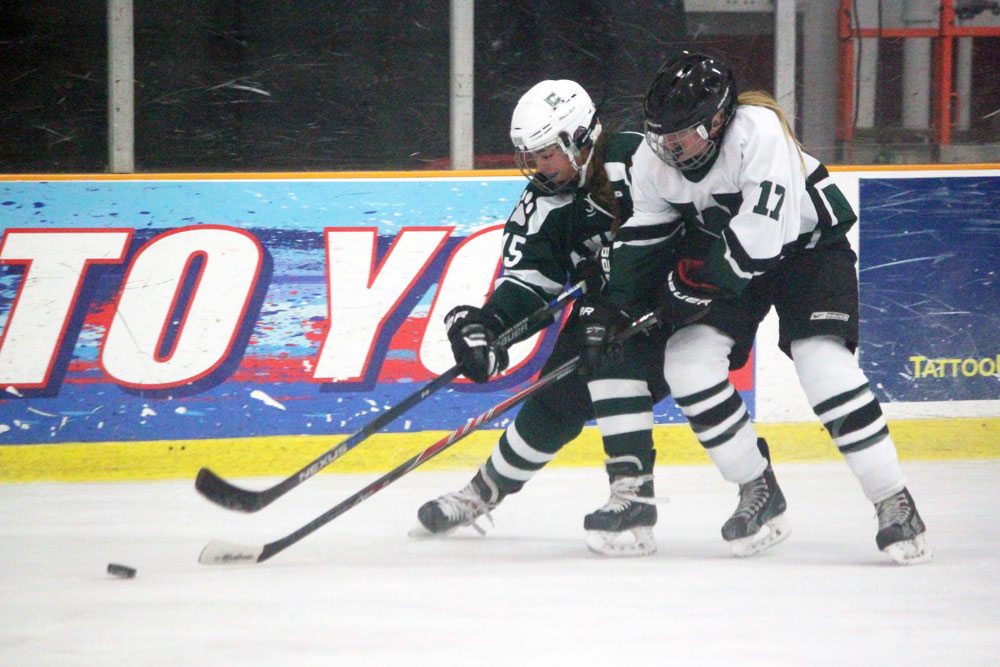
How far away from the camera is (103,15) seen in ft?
11.3

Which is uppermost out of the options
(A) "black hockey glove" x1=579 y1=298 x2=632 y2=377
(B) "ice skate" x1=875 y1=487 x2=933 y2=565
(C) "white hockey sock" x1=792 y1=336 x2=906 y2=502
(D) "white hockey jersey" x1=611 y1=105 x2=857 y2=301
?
(D) "white hockey jersey" x1=611 y1=105 x2=857 y2=301

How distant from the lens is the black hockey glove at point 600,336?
235 cm

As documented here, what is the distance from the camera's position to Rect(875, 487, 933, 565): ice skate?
2311 millimetres

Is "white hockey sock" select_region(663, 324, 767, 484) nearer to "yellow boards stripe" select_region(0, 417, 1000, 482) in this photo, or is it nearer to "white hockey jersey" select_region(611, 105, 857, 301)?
"white hockey jersey" select_region(611, 105, 857, 301)

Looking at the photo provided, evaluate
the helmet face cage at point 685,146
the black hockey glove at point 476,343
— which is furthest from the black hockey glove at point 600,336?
the helmet face cage at point 685,146

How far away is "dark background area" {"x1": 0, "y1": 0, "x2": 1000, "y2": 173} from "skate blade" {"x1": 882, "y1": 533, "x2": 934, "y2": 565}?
5.82ft

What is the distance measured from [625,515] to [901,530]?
53 centimetres

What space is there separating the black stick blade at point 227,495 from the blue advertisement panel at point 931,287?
193 centimetres

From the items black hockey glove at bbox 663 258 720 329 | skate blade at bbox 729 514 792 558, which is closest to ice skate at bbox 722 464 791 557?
skate blade at bbox 729 514 792 558

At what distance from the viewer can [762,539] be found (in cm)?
247

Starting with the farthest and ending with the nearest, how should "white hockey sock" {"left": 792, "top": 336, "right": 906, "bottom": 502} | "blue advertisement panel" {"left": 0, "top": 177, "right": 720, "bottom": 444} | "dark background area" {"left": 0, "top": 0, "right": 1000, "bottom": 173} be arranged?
"dark background area" {"left": 0, "top": 0, "right": 1000, "bottom": 173}
"blue advertisement panel" {"left": 0, "top": 177, "right": 720, "bottom": 444}
"white hockey sock" {"left": 792, "top": 336, "right": 906, "bottom": 502}

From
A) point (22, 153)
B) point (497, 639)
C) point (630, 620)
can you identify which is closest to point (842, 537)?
point (630, 620)

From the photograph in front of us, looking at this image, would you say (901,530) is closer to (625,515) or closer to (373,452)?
(625,515)

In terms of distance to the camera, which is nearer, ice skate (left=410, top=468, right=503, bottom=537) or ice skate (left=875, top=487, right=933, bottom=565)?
ice skate (left=875, top=487, right=933, bottom=565)
